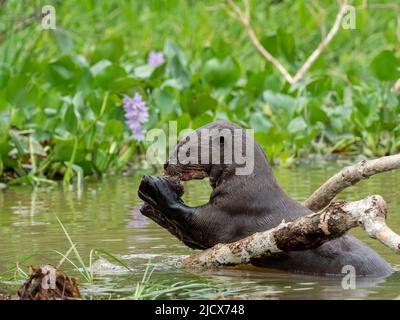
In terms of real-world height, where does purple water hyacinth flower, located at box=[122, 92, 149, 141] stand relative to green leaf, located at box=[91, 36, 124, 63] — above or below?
below

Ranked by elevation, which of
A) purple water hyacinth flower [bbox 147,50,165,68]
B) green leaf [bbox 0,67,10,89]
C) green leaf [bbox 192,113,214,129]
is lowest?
green leaf [bbox 192,113,214,129]

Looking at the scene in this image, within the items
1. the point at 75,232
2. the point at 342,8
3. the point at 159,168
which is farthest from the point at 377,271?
the point at 342,8

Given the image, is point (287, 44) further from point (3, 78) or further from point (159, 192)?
point (159, 192)

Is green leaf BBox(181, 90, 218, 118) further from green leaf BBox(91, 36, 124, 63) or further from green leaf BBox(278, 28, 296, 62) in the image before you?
green leaf BBox(278, 28, 296, 62)

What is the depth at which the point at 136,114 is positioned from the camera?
8562 millimetres

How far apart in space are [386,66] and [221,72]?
1.58 m

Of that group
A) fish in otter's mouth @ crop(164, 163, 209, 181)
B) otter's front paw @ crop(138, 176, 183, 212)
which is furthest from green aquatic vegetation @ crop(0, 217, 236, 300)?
fish in otter's mouth @ crop(164, 163, 209, 181)

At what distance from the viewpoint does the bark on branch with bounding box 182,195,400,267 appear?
4.16m

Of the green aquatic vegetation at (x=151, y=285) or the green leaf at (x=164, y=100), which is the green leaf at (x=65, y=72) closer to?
the green leaf at (x=164, y=100)

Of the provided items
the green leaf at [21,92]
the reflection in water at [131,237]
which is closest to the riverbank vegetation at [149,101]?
the green leaf at [21,92]

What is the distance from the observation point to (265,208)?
4.90m

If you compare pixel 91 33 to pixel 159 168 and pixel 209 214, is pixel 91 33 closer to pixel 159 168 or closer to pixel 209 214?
pixel 159 168

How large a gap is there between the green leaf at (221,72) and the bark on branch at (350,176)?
469 cm

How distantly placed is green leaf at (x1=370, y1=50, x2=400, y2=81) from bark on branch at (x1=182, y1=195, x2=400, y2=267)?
14.1 ft
